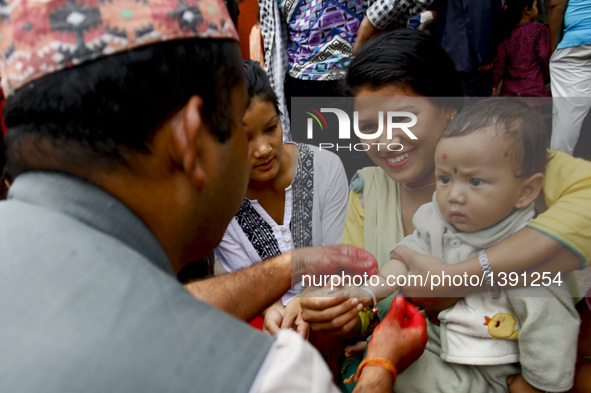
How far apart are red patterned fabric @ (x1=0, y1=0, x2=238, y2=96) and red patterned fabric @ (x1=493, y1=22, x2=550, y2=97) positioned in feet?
5.59

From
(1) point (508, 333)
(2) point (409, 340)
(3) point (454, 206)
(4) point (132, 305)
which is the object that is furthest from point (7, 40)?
(1) point (508, 333)

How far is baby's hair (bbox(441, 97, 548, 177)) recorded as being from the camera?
3.41 ft

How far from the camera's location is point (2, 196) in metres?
3.37

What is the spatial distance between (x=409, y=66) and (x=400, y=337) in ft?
2.64

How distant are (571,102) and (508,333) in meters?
0.64

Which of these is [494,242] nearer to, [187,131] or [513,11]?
[187,131]

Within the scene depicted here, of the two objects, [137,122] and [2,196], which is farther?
[2,196]

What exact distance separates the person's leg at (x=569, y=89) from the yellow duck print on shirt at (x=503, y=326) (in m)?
0.45

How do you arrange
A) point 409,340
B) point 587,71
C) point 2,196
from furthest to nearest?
1. point 2,196
2. point 587,71
3. point 409,340

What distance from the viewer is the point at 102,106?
0.72 meters

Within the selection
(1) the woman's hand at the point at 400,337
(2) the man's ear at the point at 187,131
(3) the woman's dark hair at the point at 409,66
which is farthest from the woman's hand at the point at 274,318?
(2) the man's ear at the point at 187,131

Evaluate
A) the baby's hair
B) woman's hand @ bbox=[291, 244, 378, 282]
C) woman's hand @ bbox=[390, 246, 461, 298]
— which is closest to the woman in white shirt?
woman's hand @ bbox=[291, 244, 378, 282]

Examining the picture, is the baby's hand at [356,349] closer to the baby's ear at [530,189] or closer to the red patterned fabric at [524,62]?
the baby's ear at [530,189]

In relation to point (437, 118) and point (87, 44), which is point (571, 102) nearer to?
point (437, 118)
